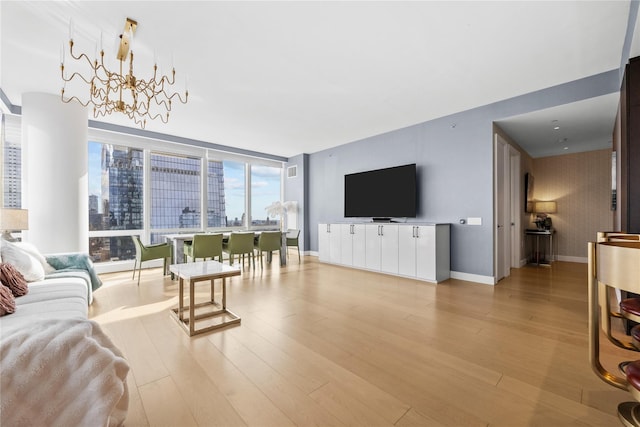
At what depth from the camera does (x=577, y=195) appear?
6102 mm

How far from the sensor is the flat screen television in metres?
4.91

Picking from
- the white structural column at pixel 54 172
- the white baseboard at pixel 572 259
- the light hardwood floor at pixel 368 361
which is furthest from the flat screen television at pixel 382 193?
the white structural column at pixel 54 172

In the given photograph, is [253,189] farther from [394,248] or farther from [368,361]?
[368,361]

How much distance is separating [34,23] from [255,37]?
6.22 ft

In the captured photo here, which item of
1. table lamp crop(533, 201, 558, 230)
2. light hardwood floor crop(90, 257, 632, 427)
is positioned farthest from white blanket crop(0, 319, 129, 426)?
table lamp crop(533, 201, 558, 230)

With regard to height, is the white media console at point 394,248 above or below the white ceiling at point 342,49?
below

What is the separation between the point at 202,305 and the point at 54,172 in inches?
117

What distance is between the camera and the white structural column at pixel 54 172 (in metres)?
3.68

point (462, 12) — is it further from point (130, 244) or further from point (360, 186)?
point (130, 244)

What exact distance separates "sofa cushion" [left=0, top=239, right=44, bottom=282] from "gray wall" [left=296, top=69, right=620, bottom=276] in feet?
16.7

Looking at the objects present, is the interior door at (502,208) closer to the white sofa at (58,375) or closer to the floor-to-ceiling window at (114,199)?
the white sofa at (58,375)

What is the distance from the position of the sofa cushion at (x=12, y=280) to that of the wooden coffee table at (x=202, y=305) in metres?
1.05

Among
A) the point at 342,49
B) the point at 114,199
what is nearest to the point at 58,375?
the point at 342,49

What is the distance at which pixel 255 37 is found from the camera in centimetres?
253
